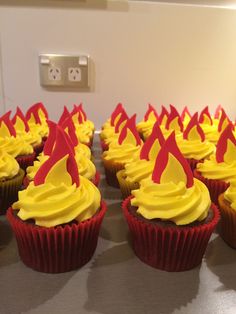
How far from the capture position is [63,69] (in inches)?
79.4

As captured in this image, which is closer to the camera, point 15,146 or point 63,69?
point 15,146

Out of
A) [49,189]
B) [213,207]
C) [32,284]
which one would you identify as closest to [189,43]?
[213,207]

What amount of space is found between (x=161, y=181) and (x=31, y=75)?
135 centimetres

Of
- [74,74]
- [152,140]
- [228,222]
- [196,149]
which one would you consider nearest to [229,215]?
[228,222]

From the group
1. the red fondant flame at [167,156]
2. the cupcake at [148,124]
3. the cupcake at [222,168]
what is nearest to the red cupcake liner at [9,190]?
the red fondant flame at [167,156]

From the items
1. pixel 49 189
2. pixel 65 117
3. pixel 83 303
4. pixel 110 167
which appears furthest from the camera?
pixel 65 117

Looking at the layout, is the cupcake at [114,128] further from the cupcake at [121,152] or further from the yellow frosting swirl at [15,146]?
the yellow frosting swirl at [15,146]

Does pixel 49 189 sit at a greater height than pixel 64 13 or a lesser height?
lesser

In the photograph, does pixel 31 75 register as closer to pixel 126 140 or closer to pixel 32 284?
pixel 126 140

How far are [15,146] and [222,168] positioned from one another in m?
0.82

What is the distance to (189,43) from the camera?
208cm

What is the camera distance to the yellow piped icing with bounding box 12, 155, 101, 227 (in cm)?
90

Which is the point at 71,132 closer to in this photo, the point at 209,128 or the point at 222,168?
the point at 222,168

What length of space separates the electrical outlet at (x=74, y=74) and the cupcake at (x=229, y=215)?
1.23 metres
